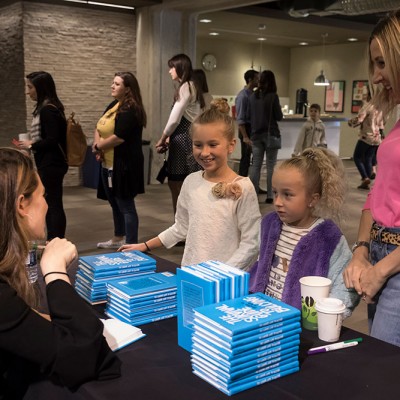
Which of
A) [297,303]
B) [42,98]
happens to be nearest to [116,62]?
[42,98]

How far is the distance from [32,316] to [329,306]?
746 millimetres

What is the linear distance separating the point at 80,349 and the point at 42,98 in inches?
133

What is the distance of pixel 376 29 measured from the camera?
152 cm

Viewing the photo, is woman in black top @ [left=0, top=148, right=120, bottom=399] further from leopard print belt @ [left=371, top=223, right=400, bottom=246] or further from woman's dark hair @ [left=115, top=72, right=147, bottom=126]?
woman's dark hair @ [left=115, top=72, right=147, bottom=126]

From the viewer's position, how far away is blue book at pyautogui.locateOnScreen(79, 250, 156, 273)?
5.58 feet

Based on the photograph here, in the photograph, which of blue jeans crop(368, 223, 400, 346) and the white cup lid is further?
blue jeans crop(368, 223, 400, 346)

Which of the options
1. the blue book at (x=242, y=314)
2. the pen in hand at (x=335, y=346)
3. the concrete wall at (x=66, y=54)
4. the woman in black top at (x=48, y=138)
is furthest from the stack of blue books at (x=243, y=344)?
the concrete wall at (x=66, y=54)

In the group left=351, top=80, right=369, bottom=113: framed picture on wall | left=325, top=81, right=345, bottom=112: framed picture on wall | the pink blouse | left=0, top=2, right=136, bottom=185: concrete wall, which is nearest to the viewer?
the pink blouse

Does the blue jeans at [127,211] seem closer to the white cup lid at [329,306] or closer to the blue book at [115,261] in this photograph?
the blue book at [115,261]

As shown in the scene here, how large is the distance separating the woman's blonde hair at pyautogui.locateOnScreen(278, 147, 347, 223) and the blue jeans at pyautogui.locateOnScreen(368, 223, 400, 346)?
13.9 inches

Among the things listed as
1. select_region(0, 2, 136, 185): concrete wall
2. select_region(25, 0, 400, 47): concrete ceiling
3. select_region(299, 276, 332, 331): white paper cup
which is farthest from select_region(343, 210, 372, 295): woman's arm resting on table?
select_region(0, 2, 136, 185): concrete wall

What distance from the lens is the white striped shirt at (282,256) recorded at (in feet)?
6.13

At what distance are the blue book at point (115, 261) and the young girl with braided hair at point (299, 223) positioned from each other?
0.41 meters

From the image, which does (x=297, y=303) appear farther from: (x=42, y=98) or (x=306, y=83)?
(x=306, y=83)
